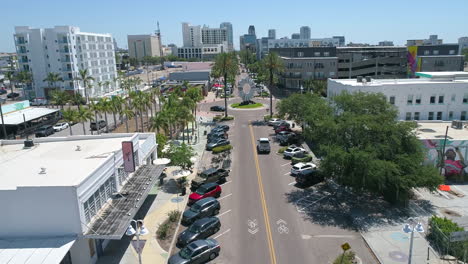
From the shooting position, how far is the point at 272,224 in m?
29.6

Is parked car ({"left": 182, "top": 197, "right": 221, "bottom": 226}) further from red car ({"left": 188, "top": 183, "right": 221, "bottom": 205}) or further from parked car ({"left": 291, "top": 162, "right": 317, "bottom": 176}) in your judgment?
parked car ({"left": 291, "top": 162, "right": 317, "bottom": 176})

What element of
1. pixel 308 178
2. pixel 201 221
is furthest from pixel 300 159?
pixel 201 221

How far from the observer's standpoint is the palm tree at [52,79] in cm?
9400

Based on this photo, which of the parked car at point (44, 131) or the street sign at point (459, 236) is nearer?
the street sign at point (459, 236)

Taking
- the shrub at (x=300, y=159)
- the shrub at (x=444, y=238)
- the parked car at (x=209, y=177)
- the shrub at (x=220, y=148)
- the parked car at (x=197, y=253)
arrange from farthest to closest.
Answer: the shrub at (x=220, y=148), the shrub at (x=300, y=159), the parked car at (x=209, y=177), the shrub at (x=444, y=238), the parked car at (x=197, y=253)

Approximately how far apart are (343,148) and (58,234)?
24709 millimetres

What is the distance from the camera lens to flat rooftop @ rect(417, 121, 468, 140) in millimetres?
41188

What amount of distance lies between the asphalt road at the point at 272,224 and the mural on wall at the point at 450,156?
599 inches

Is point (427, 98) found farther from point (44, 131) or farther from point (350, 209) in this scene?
point (44, 131)

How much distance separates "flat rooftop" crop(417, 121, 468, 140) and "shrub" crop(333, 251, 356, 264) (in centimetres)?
2077

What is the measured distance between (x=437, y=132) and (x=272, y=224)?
28.2 meters

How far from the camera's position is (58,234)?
22.4 metres

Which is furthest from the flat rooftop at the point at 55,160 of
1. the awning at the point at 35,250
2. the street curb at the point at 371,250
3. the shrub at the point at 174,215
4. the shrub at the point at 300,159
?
the shrub at the point at 300,159

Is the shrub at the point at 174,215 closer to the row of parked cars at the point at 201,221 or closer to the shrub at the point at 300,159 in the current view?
the row of parked cars at the point at 201,221
